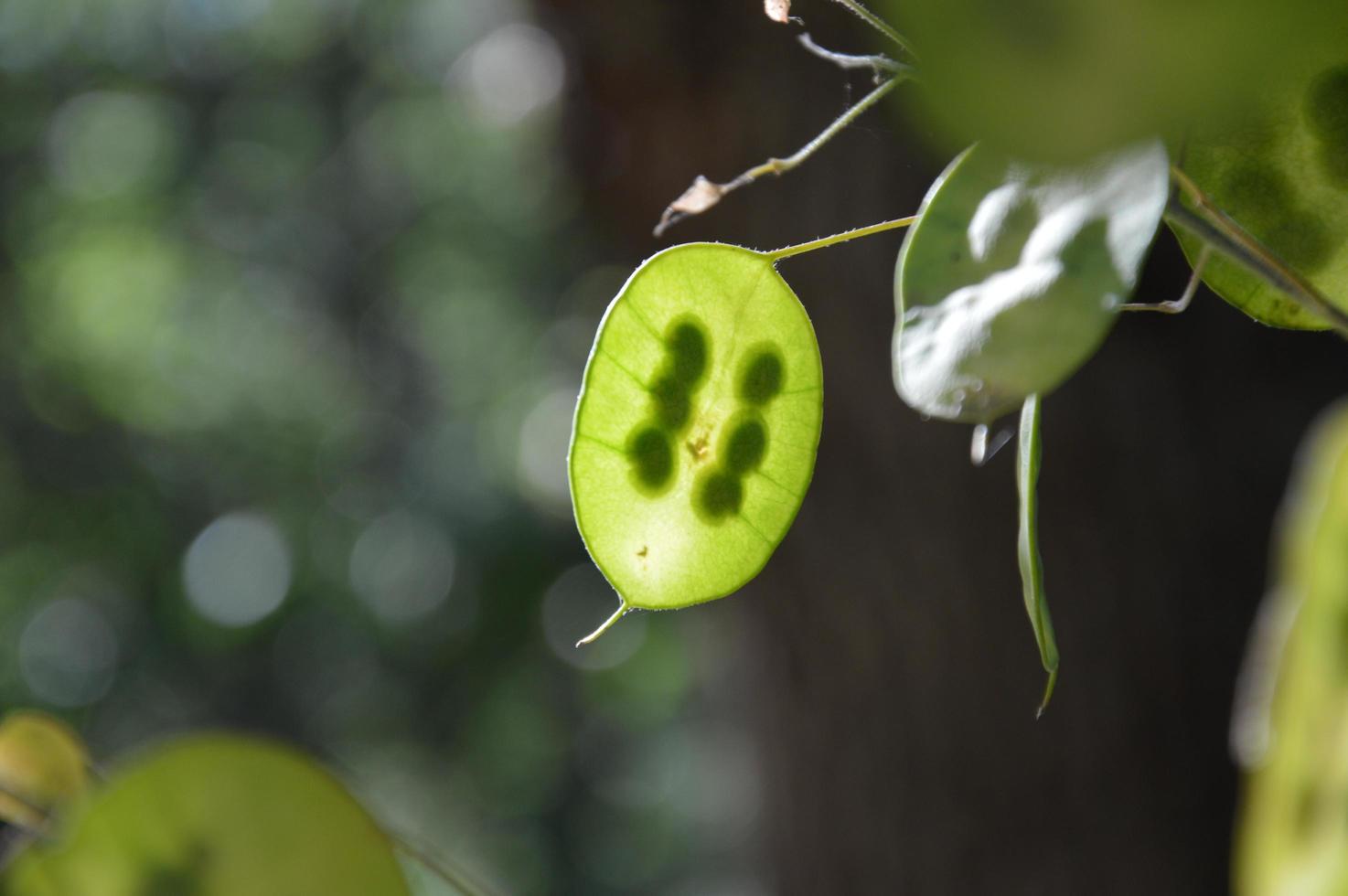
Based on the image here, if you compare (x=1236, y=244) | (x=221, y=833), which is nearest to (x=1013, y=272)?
(x=1236, y=244)

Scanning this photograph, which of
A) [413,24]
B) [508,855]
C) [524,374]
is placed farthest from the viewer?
[508,855]

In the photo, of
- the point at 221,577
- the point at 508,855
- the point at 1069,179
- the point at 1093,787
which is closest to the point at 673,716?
the point at 508,855

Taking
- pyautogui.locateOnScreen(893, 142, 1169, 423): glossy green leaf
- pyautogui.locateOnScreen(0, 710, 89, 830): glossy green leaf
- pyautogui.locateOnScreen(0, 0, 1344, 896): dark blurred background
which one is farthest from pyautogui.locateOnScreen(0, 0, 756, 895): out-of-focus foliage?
pyautogui.locateOnScreen(893, 142, 1169, 423): glossy green leaf

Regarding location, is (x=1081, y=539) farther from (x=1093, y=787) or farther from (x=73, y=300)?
(x=73, y=300)

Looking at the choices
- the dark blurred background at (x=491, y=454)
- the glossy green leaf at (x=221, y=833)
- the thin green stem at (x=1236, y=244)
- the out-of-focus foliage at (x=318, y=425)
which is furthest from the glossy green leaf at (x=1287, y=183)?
the out-of-focus foliage at (x=318, y=425)

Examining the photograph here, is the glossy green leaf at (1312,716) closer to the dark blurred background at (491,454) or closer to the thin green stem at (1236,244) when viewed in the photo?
the thin green stem at (1236,244)

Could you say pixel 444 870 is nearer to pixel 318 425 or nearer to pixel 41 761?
pixel 41 761
